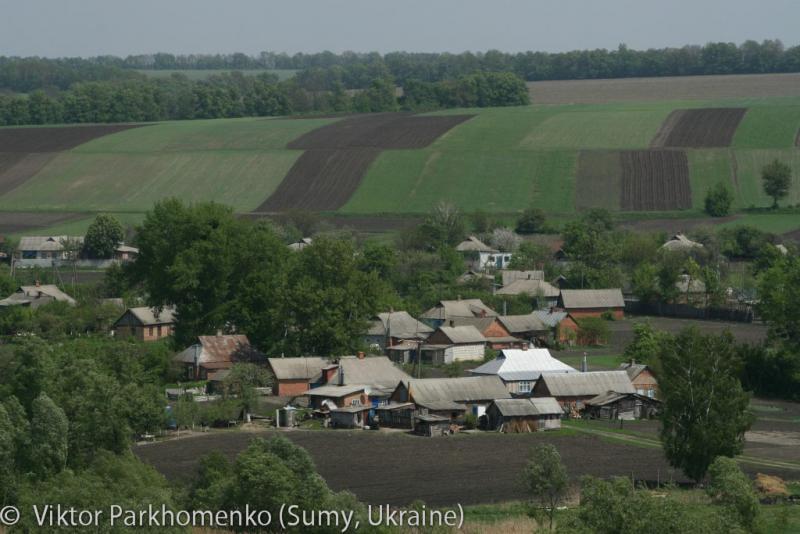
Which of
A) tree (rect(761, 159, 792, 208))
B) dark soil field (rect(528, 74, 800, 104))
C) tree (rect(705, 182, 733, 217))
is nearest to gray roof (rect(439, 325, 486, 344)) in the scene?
tree (rect(705, 182, 733, 217))

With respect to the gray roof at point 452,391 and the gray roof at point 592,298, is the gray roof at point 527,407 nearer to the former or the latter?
the gray roof at point 452,391

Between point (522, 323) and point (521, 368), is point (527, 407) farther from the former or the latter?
point (522, 323)

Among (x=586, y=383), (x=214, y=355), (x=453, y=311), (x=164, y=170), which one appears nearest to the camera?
(x=586, y=383)

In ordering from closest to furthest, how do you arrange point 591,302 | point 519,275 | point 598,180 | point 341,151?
point 591,302 → point 519,275 → point 598,180 → point 341,151

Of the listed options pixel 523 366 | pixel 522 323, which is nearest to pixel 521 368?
pixel 523 366

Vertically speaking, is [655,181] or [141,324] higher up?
[655,181]

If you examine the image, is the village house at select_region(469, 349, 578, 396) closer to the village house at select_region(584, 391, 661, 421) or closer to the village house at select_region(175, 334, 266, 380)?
the village house at select_region(584, 391, 661, 421)
